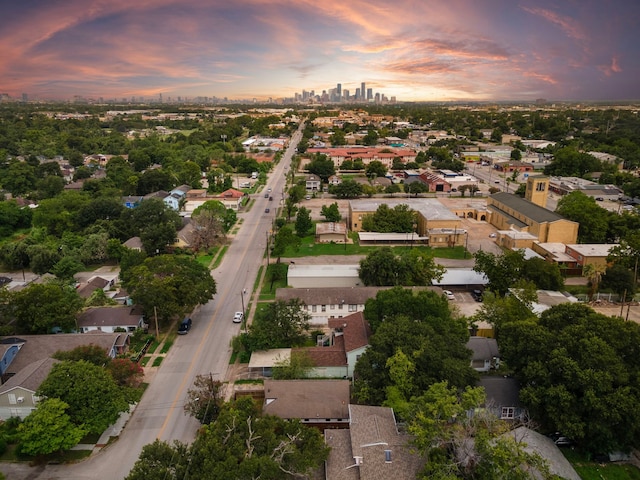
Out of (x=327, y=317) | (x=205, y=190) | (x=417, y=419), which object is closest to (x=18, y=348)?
(x=327, y=317)

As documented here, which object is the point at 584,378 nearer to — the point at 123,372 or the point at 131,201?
the point at 123,372

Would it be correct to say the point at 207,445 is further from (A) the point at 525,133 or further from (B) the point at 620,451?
(A) the point at 525,133

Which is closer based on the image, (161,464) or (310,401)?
(161,464)

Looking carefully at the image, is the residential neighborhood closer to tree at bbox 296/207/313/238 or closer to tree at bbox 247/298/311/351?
tree at bbox 247/298/311/351

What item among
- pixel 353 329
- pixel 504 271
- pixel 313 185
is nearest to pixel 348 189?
pixel 313 185

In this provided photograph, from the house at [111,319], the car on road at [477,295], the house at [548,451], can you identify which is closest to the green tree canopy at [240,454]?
the house at [548,451]

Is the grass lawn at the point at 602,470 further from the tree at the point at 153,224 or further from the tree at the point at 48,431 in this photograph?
the tree at the point at 153,224
